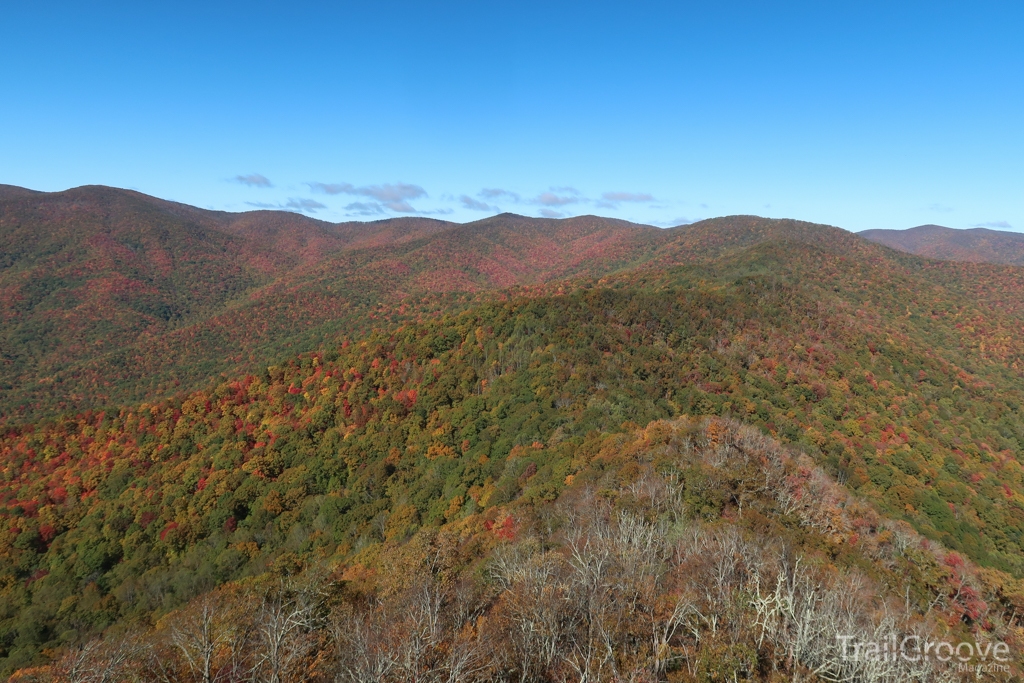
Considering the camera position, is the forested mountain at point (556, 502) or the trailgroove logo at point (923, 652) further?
the forested mountain at point (556, 502)

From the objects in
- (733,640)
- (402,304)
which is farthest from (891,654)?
(402,304)

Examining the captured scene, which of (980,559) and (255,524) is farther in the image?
(255,524)

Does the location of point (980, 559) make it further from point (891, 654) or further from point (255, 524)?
point (255, 524)

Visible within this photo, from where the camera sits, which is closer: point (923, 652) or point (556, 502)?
point (923, 652)

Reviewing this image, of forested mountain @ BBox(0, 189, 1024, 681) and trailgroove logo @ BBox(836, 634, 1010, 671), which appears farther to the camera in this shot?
forested mountain @ BBox(0, 189, 1024, 681)
